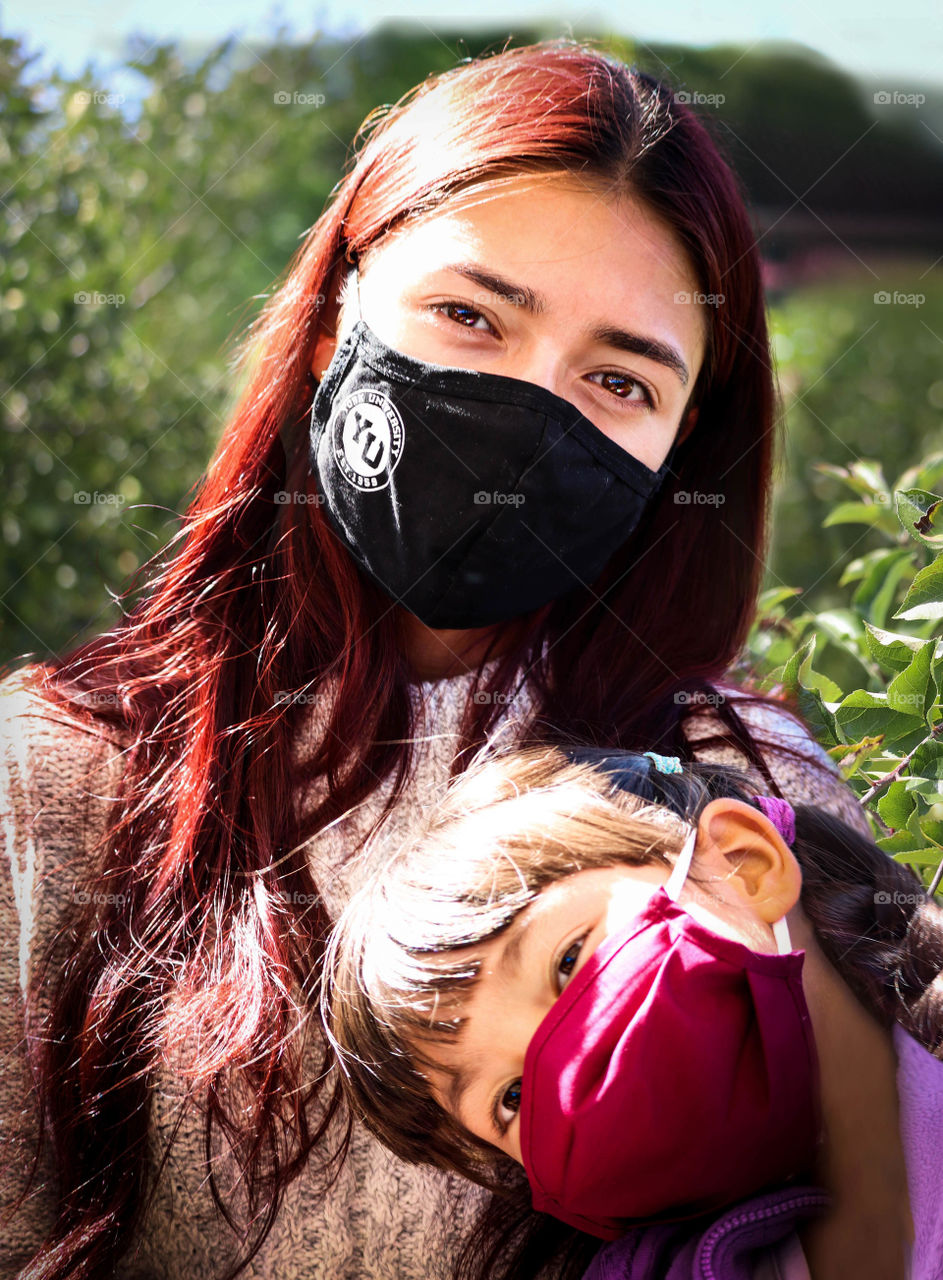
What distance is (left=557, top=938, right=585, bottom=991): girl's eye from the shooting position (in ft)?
4.91

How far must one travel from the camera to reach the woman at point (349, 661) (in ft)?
6.01

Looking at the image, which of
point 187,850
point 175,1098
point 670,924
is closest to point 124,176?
point 187,850

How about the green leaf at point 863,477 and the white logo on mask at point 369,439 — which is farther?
the green leaf at point 863,477

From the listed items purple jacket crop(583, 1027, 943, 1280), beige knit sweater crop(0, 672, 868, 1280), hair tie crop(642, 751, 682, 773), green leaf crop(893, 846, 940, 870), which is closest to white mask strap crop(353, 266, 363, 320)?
beige knit sweater crop(0, 672, 868, 1280)

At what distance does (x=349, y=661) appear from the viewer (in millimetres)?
2070

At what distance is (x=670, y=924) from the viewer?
1.48 metres

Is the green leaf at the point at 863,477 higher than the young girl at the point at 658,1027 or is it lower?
higher

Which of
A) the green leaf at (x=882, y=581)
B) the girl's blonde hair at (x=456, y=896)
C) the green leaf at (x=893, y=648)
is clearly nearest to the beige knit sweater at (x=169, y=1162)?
the girl's blonde hair at (x=456, y=896)

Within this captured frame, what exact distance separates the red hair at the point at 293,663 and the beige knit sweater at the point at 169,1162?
4 cm

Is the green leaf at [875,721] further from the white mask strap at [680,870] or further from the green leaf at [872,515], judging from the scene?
the green leaf at [872,515]

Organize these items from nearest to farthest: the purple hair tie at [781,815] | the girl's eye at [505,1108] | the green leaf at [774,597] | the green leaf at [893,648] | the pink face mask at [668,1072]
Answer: the pink face mask at [668,1072], the girl's eye at [505,1108], the purple hair tie at [781,815], the green leaf at [893,648], the green leaf at [774,597]

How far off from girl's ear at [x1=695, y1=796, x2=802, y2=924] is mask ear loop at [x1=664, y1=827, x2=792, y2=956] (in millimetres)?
14

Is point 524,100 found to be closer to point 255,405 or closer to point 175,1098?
point 255,405

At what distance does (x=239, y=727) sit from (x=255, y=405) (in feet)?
1.95
